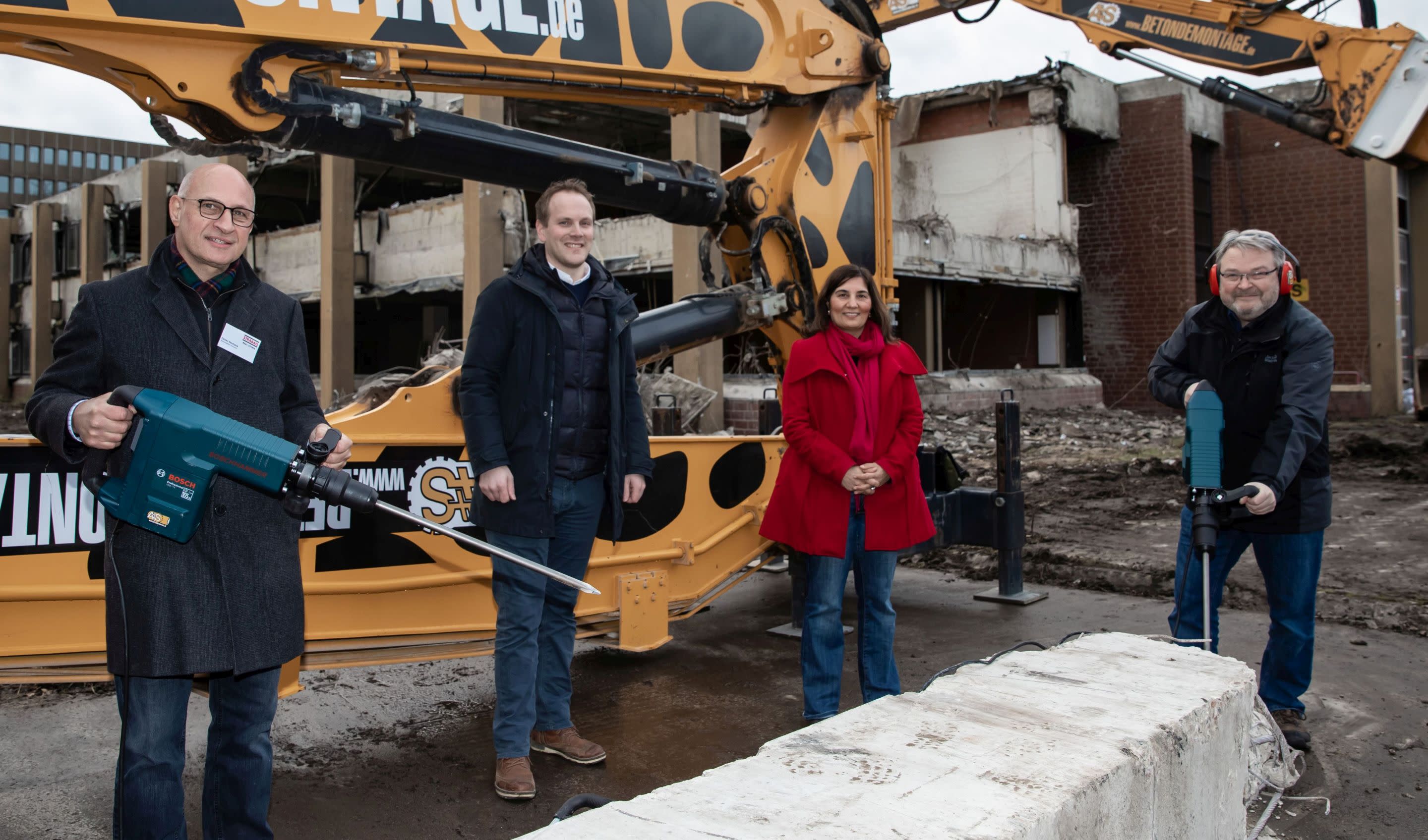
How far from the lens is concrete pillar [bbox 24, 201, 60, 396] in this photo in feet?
88.1

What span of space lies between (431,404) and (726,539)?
1.62 meters

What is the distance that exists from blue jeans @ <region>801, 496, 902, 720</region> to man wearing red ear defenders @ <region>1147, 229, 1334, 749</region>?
1117 millimetres

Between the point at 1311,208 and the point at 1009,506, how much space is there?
17.8 metres

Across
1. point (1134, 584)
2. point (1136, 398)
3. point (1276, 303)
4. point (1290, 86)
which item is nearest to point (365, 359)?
point (1136, 398)

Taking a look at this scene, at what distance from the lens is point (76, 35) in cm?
319

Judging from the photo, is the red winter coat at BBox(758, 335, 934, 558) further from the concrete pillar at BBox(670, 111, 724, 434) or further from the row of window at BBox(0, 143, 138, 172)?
the row of window at BBox(0, 143, 138, 172)

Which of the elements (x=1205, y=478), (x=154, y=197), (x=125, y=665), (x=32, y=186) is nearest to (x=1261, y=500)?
(x=1205, y=478)

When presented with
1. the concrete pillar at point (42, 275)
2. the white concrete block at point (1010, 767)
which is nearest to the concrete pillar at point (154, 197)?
the concrete pillar at point (42, 275)

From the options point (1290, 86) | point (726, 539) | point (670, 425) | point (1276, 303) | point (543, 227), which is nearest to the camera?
point (543, 227)

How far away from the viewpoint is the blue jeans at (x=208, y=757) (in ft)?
8.00

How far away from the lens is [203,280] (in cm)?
258

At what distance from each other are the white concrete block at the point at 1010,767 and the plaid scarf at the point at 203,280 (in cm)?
159

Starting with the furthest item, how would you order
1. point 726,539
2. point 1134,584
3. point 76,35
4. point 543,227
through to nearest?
point 1134,584
point 726,539
point 543,227
point 76,35

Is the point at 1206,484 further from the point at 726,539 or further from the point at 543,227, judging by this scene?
the point at 543,227
